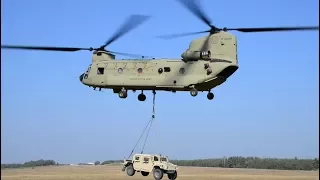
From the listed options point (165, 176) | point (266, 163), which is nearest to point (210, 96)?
point (165, 176)

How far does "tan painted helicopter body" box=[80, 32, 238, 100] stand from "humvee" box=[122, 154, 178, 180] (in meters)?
7.55

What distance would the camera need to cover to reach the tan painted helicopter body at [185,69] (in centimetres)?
2862

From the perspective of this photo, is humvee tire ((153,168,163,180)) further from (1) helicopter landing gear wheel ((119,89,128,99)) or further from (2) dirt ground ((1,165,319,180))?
(1) helicopter landing gear wheel ((119,89,128,99))

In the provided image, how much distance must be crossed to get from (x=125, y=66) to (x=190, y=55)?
395cm

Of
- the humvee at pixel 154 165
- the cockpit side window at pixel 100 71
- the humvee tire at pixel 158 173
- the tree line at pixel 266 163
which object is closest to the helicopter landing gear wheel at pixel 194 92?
the cockpit side window at pixel 100 71

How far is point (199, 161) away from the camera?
92062 millimetres

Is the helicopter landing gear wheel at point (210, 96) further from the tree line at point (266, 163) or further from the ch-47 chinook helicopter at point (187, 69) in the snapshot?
the tree line at point (266, 163)

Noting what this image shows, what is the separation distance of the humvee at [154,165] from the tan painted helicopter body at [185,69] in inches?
297

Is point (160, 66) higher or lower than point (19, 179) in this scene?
higher

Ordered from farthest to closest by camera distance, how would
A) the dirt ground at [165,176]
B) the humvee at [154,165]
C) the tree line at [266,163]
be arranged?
1. the tree line at [266,163]
2. the dirt ground at [165,176]
3. the humvee at [154,165]

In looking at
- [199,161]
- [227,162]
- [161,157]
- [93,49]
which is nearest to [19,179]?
[161,157]

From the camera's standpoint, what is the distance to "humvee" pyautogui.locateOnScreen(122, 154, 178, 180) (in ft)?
120

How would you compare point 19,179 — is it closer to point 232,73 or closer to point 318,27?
point 232,73

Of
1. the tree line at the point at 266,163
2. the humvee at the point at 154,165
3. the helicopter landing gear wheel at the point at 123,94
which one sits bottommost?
the humvee at the point at 154,165
